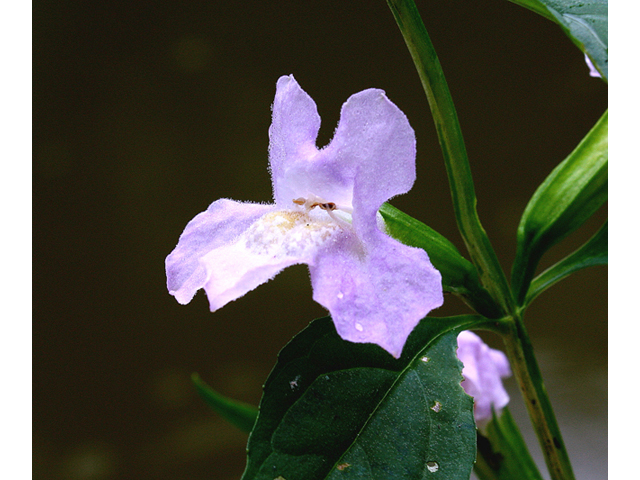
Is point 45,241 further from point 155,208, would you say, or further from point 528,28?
point 528,28

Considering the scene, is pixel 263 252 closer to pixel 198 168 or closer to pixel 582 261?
pixel 582 261

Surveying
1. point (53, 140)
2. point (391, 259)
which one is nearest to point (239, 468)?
point (53, 140)

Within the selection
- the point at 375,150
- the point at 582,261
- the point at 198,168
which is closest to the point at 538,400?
the point at 582,261

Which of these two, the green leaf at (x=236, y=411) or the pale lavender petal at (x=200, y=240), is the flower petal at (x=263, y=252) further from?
the green leaf at (x=236, y=411)

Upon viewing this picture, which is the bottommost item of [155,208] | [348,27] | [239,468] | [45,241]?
[239,468]

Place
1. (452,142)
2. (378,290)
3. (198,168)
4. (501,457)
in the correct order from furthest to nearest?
1. (198,168)
2. (501,457)
3. (452,142)
4. (378,290)

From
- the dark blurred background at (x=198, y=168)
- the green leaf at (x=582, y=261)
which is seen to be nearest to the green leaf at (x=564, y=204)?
the green leaf at (x=582, y=261)

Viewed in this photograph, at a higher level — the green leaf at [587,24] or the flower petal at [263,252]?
the green leaf at [587,24]
